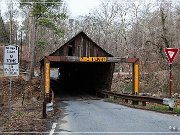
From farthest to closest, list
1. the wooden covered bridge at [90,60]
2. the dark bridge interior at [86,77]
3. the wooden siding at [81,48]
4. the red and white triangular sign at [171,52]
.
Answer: the dark bridge interior at [86,77]
the wooden siding at [81,48]
the wooden covered bridge at [90,60]
the red and white triangular sign at [171,52]

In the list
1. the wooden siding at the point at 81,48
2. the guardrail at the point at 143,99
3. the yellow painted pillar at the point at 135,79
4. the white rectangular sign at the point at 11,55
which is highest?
the wooden siding at the point at 81,48

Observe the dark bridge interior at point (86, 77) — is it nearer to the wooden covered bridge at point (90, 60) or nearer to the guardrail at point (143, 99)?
the wooden covered bridge at point (90, 60)

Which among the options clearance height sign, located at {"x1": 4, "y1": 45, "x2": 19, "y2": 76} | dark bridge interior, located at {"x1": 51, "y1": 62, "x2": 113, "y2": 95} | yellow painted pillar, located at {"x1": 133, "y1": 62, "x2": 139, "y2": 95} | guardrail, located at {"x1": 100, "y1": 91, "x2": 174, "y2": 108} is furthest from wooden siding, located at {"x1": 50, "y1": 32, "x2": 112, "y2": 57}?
clearance height sign, located at {"x1": 4, "y1": 45, "x2": 19, "y2": 76}

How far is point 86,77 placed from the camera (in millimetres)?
36094

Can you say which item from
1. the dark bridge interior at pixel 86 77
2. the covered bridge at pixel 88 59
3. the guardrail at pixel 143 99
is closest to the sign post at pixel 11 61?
the guardrail at pixel 143 99

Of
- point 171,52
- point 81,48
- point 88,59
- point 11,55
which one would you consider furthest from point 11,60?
point 81,48

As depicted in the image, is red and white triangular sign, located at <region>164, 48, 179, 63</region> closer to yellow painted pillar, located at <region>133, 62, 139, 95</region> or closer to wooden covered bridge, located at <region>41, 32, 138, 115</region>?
wooden covered bridge, located at <region>41, 32, 138, 115</region>

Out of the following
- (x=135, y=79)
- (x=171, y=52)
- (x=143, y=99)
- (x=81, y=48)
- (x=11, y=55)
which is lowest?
(x=143, y=99)

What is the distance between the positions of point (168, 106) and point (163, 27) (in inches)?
1042

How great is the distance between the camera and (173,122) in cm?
1150

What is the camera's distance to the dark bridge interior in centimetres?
2847

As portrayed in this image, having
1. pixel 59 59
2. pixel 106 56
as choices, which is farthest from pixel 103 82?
pixel 59 59

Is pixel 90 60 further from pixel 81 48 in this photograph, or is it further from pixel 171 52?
pixel 171 52

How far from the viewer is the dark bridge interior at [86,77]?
28.5 m
